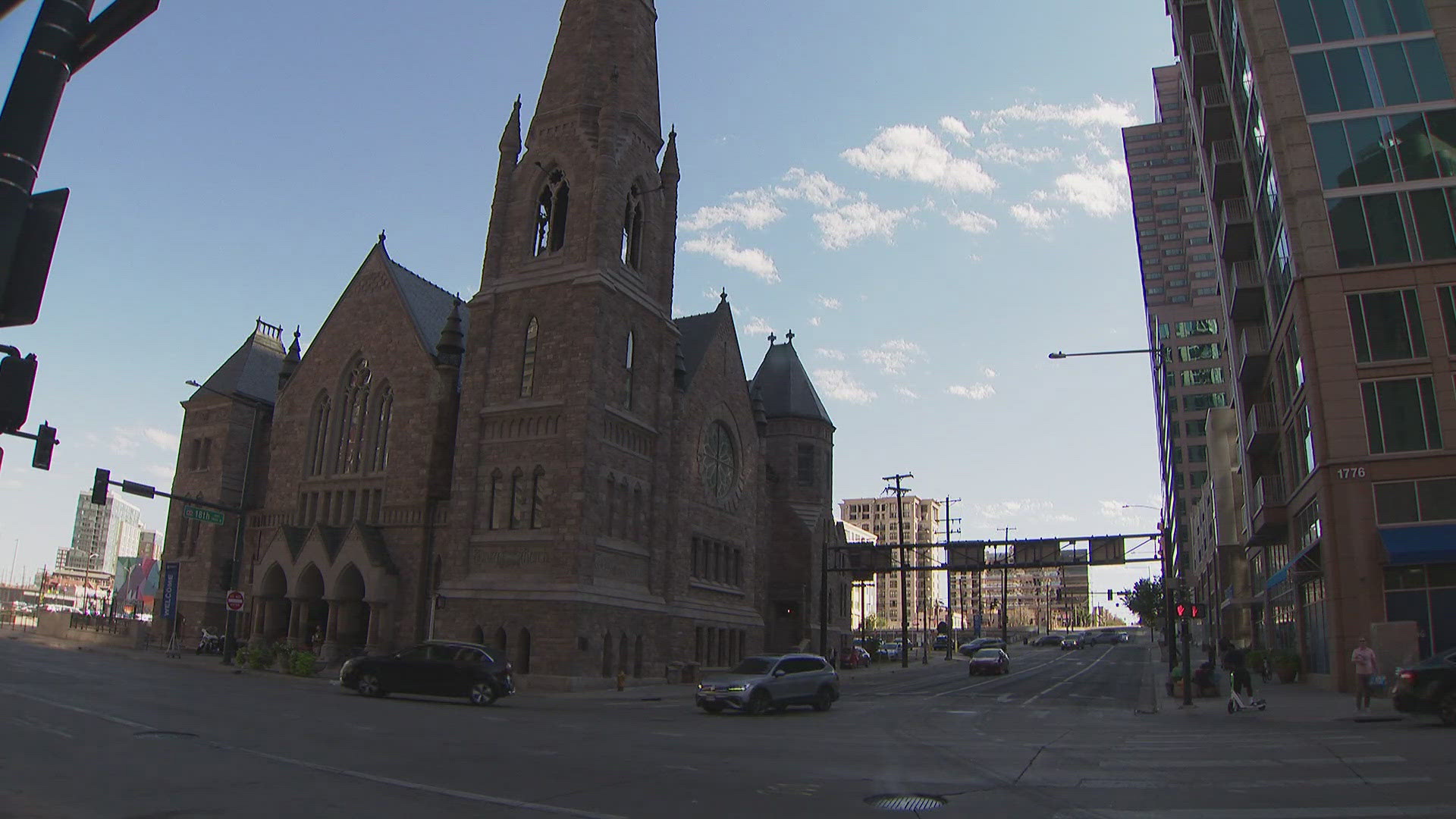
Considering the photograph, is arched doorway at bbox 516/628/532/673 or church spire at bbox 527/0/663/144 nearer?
arched doorway at bbox 516/628/532/673

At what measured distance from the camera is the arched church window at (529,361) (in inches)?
1480

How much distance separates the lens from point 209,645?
43406mm

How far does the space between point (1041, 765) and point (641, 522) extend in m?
26.9

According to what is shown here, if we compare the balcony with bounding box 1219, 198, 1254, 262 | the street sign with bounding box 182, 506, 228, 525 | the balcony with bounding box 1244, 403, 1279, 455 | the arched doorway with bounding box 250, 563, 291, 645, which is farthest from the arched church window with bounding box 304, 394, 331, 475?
the balcony with bounding box 1219, 198, 1254, 262

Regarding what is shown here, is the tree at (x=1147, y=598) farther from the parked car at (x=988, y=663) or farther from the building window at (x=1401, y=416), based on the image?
the building window at (x=1401, y=416)

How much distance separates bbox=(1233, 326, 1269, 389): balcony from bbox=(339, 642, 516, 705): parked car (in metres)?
31.5

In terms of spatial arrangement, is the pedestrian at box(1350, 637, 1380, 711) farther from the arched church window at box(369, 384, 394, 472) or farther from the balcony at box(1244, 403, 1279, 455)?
the arched church window at box(369, 384, 394, 472)

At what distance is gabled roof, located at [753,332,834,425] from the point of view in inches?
2391

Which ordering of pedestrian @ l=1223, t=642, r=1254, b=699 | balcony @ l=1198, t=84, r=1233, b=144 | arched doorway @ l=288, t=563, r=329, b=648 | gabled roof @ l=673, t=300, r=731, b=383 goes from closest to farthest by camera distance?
pedestrian @ l=1223, t=642, r=1254, b=699
arched doorway @ l=288, t=563, r=329, b=648
balcony @ l=1198, t=84, r=1233, b=144
gabled roof @ l=673, t=300, r=731, b=383

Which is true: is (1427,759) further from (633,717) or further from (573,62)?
(573,62)

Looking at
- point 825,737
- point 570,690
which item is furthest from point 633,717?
point 570,690

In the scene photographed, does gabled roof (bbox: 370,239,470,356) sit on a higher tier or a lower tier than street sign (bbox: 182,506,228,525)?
higher

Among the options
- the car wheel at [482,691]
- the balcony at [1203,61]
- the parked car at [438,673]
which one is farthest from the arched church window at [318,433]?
the balcony at [1203,61]

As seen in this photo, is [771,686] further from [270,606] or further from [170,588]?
[170,588]
